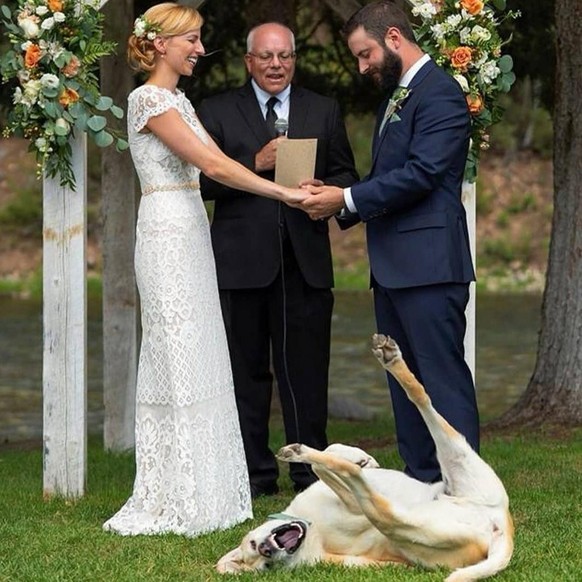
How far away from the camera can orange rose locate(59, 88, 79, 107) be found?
5.93 metres

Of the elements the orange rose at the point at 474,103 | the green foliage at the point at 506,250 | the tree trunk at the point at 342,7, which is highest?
the tree trunk at the point at 342,7

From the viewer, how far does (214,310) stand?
5.66m

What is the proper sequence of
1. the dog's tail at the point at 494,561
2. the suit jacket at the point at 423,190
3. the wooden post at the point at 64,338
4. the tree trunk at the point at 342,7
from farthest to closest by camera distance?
the tree trunk at the point at 342,7, the wooden post at the point at 64,338, the suit jacket at the point at 423,190, the dog's tail at the point at 494,561

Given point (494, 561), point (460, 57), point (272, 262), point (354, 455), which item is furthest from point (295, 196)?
point (494, 561)

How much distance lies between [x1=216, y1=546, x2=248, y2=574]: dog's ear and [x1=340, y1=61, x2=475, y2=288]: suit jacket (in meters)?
1.29

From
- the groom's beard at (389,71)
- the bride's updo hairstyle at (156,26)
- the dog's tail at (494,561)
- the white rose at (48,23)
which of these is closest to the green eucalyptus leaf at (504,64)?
the groom's beard at (389,71)

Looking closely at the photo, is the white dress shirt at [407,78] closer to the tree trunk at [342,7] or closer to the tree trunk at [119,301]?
the tree trunk at [342,7]

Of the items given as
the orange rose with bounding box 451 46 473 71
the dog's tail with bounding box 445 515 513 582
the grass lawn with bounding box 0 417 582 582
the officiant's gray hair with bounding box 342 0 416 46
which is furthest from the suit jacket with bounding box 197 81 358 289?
the dog's tail with bounding box 445 515 513 582

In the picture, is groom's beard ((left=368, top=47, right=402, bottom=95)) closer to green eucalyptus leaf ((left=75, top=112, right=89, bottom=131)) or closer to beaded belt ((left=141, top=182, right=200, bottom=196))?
beaded belt ((left=141, top=182, right=200, bottom=196))

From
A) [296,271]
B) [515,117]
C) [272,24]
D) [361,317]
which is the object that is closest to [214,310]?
[296,271]

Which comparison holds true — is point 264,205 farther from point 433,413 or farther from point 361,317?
point 361,317

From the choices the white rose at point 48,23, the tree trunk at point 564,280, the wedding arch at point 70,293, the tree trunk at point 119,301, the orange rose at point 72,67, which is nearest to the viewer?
the white rose at point 48,23

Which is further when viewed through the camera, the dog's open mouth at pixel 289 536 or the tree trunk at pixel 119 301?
the tree trunk at pixel 119 301

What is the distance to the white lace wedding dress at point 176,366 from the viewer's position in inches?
216
